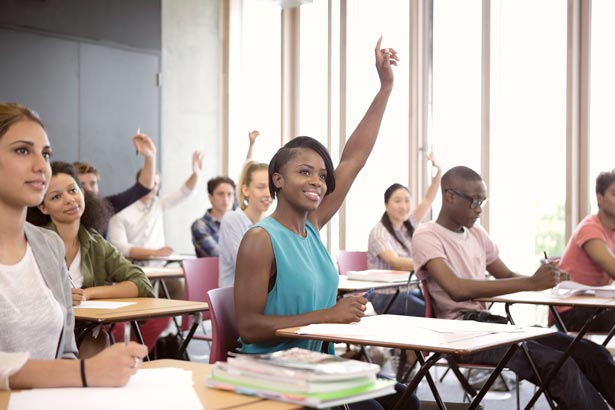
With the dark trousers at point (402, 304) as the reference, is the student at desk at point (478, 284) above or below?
above

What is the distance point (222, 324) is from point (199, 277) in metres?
2.03

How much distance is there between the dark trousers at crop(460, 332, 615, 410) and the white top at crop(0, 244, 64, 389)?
6.84 feet

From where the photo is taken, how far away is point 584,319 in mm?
4531

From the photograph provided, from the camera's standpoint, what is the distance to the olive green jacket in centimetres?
396

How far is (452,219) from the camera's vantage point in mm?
4043

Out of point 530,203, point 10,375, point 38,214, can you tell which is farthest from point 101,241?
point 530,203

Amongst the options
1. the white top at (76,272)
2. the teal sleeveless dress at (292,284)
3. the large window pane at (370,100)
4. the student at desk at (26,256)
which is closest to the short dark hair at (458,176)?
the teal sleeveless dress at (292,284)

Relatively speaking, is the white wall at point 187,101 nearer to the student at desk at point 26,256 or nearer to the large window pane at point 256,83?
the large window pane at point 256,83

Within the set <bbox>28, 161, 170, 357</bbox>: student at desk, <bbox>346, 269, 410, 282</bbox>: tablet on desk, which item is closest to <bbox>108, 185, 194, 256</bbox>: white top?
<bbox>346, 269, 410, 282</bbox>: tablet on desk

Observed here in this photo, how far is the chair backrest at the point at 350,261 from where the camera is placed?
601 cm

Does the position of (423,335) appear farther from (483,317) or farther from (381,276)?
(381,276)

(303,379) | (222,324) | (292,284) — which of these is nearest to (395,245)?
(222,324)

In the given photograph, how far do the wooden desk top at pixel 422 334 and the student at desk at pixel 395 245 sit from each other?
2.78 meters

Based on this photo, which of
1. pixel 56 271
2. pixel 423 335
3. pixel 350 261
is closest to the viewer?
pixel 56 271
